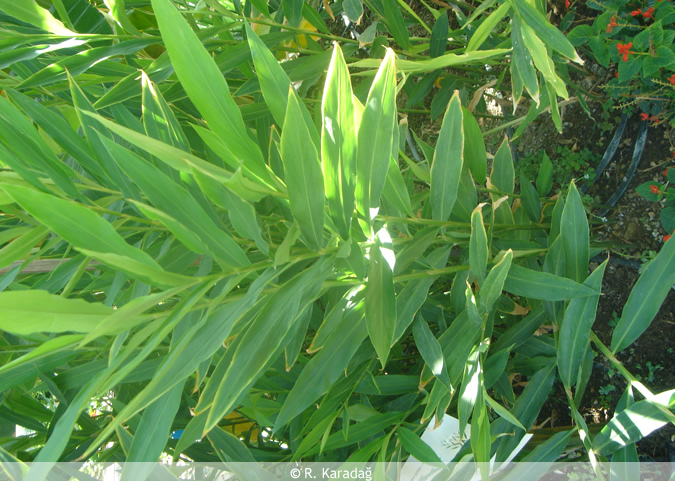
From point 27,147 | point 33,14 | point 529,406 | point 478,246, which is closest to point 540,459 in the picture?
point 529,406

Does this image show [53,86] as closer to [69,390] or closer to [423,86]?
[69,390]

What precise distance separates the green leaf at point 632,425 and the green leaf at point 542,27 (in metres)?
0.36

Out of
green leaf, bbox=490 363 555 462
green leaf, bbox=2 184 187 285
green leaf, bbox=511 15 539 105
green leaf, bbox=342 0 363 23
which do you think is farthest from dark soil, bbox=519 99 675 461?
green leaf, bbox=2 184 187 285

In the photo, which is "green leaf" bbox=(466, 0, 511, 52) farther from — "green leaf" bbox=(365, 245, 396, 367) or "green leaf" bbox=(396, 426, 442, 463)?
"green leaf" bbox=(396, 426, 442, 463)

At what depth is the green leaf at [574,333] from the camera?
54 cm

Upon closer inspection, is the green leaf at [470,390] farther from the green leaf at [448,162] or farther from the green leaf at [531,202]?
the green leaf at [531,202]

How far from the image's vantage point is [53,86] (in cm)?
62

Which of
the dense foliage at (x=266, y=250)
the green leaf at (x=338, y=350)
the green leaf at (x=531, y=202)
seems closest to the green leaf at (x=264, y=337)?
the dense foliage at (x=266, y=250)

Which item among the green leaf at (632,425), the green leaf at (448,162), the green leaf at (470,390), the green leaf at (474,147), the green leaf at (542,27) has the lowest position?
the green leaf at (632,425)

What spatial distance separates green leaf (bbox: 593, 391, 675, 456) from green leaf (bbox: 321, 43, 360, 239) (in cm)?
36

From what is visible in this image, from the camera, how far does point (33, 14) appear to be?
0.53m

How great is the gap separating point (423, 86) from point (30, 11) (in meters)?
0.60

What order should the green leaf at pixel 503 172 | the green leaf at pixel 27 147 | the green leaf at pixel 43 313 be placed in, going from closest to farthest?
the green leaf at pixel 43 313 → the green leaf at pixel 27 147 → the green leaf at pixel 503 172

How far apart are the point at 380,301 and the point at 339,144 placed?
14 cm
